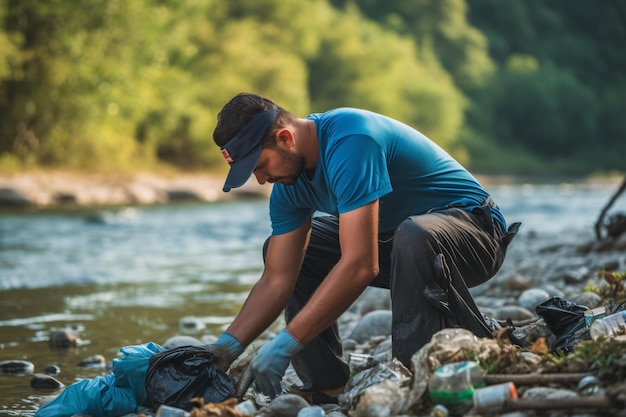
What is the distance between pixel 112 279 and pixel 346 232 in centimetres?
652

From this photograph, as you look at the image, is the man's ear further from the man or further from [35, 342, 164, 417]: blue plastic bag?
[35, 342, 164, 417]: blue plastic bag

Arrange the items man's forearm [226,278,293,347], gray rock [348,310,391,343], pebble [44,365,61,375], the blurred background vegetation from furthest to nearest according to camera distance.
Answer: the blurred background vegetation
gray rock [348,310,391,343]
pebble [44,365,61,375]
man's forearm [226,278,293,347]

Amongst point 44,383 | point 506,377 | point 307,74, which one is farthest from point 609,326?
point 307,74

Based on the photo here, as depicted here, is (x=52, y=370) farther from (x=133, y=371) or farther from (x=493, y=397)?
(x=493, y=397)

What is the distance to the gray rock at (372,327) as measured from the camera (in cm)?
515

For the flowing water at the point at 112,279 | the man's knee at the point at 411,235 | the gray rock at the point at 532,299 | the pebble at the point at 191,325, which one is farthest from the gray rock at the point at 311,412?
the pebble at the point at 191,325

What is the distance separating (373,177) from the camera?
3.30 metres

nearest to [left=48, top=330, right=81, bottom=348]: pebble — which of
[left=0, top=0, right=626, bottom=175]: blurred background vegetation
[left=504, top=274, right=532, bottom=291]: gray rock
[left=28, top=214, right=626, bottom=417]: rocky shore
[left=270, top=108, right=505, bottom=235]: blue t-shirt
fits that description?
[left=28, top=214, right=626, bottom=417]: rocky shore

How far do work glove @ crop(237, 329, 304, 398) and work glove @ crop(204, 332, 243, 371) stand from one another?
320 mm

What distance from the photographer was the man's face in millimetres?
3438

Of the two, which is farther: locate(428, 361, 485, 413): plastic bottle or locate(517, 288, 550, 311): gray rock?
locate(517, 288, 550, 311): gray rock

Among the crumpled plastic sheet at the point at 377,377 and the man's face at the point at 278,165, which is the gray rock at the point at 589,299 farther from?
the man's face at the point at 278,165

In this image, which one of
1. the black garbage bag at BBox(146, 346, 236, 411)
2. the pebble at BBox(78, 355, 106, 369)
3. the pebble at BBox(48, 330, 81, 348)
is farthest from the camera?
the pebble at BBox(48, 330, 81, 348)

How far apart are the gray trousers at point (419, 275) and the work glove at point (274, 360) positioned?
1.31 feet
